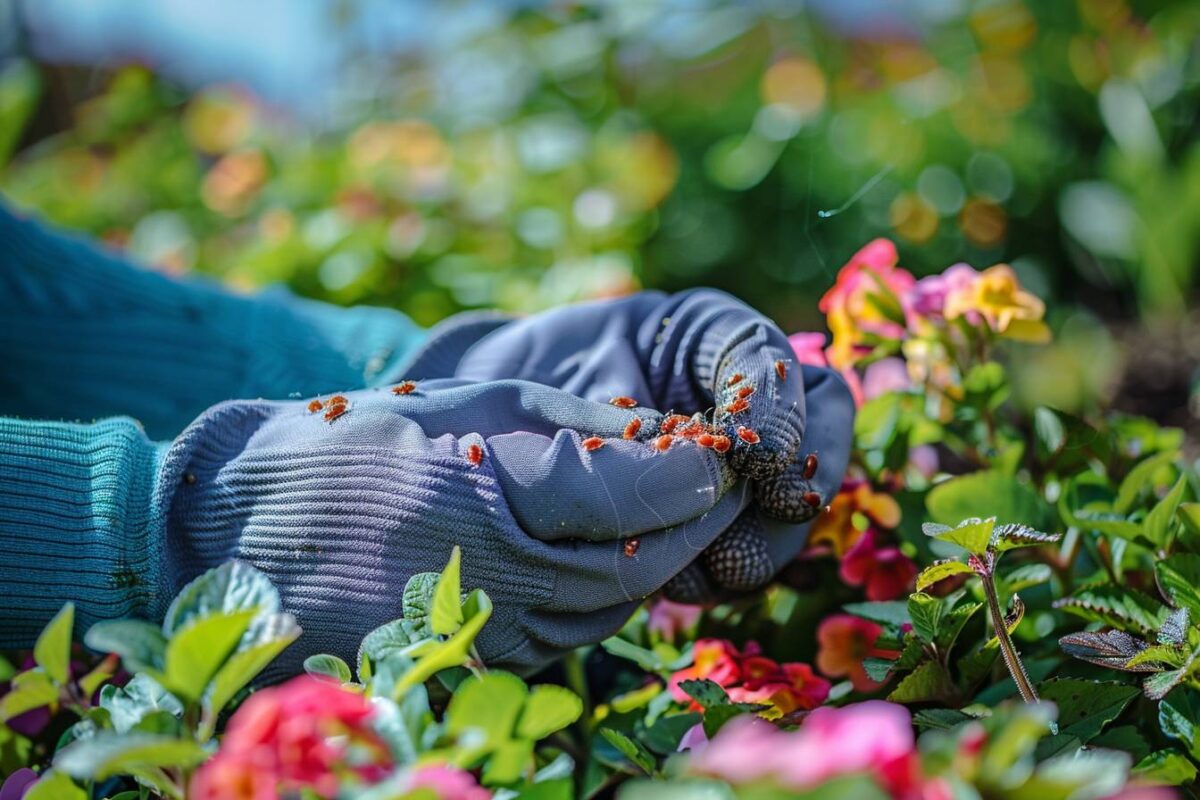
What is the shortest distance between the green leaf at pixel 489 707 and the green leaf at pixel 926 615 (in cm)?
31

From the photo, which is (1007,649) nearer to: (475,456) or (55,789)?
(475,456)

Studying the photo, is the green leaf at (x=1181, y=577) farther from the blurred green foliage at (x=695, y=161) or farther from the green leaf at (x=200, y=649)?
the blurred green foliage at (x=695, y=161)

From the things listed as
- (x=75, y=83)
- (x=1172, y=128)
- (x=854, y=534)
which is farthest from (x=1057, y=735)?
(x=75, y=83)

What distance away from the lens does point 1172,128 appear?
8.70ft

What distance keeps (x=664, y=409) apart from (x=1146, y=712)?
1.40 ft

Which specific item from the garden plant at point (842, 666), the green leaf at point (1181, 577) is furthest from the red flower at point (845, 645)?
the green leaf at point (1181, 577)

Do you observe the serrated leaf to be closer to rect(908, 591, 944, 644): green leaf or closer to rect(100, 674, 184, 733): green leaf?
rect(908, 591, 944, 644): green leaf

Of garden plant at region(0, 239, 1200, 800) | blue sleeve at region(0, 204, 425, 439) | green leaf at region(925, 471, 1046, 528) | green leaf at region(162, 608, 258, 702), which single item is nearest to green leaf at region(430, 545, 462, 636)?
garden plant at region(0, 239, 1200, 800)

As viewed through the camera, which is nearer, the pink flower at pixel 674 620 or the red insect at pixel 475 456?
the red insect at pixel 475 456

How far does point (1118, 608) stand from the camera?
2.48 ft

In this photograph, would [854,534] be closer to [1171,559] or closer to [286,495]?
[1171,559]

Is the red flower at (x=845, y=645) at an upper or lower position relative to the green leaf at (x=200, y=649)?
lower

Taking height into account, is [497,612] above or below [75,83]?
above

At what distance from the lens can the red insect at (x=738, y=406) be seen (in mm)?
770
